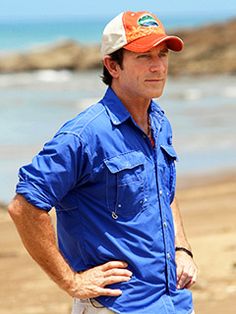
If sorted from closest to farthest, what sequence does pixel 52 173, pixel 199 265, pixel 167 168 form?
pixel 52 173
pixel 167 168
pixel 199 265

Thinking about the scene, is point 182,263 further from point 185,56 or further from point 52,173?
point 185,56

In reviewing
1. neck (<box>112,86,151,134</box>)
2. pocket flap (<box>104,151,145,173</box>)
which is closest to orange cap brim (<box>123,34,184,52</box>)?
neck (<box>112,86,151,134</box>)

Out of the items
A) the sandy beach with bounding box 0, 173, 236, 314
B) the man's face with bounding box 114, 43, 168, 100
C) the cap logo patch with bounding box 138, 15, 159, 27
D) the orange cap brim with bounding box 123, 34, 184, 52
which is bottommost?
the sandy beach with bounding box 0, 173, 236, 314

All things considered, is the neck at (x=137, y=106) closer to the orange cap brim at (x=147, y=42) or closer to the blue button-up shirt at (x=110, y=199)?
the blue button-up shirt at (x=110, y=199)

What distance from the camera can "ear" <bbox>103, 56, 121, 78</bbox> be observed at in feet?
12.3

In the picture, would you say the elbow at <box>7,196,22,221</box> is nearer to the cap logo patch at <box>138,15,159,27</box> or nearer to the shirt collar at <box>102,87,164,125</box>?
the shirt collar at <box>102,87,164,125</box>

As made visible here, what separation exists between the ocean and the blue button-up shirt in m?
9.64

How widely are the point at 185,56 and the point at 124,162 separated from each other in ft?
142

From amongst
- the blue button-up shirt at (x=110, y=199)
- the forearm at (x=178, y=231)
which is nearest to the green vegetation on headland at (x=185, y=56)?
the forearm at (x=178, y=231)

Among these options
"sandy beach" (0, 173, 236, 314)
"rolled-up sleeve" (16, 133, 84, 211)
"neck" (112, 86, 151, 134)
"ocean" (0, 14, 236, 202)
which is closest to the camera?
"rolled-up sleeve" (16, 133, 84, 211)

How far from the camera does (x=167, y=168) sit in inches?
153

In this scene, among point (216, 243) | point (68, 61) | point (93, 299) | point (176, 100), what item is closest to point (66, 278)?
point (93, 299)

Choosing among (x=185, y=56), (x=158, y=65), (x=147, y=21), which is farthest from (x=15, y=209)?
(x=185, y=56)

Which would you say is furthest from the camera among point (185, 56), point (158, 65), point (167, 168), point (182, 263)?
point (185, 56)
